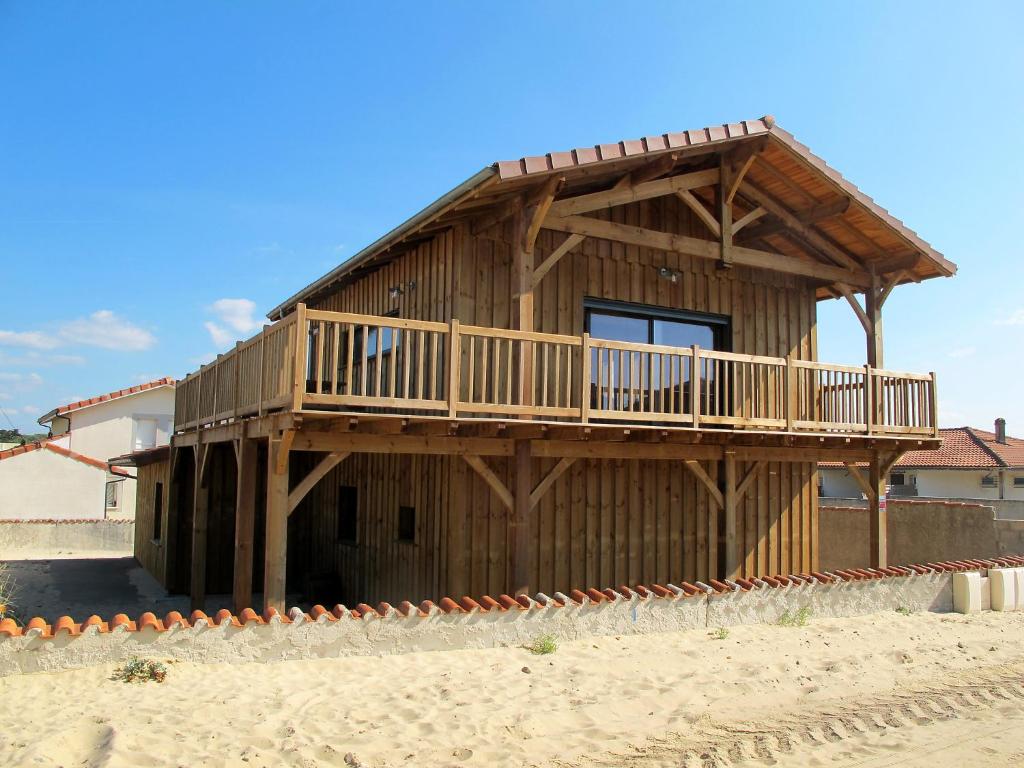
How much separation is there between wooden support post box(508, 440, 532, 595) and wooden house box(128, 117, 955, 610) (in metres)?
0.03

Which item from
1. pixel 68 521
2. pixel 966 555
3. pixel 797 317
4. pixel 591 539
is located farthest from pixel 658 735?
pixel 68 521

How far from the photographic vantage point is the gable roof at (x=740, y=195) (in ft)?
33.3

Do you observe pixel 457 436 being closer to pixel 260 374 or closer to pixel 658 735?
pixel 260 374

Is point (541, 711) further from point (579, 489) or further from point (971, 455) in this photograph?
point (971, 455)

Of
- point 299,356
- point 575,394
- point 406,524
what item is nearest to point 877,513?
point 575,394

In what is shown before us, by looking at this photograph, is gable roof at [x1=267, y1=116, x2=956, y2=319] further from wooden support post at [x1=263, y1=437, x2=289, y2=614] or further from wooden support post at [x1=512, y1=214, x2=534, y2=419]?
wooden support post at [x1=263, y1=437, x2=289, y2=614]

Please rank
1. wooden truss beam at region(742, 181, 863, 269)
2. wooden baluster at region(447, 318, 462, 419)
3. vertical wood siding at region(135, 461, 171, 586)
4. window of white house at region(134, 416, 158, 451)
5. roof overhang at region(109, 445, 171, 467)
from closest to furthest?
wooden baluster at region(447, 318, 462, 419)
wooden truss beam at region(742, 181, 863, 269)
vertical wood siding at region(135, 461, 171, 586)
roof overhang at region(109, 445, 171, 467)
window of white house at region(134, 416, 158, 451)

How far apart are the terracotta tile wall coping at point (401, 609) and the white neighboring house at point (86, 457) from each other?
22039 millimetres

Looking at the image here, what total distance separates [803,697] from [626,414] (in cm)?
393

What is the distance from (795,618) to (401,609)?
199 inches

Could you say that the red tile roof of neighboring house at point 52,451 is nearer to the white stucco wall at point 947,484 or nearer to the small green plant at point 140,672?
the small green plant at point 140,672

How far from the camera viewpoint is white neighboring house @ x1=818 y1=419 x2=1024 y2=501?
3597 centimetres

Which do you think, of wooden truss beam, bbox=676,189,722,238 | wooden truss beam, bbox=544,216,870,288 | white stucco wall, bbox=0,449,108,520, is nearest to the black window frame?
wooden truss beam, bbox=544,216,870,288

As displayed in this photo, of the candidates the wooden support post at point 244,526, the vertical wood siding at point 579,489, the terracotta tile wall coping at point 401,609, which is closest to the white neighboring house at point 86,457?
the vertical wood siding at point 579,489
